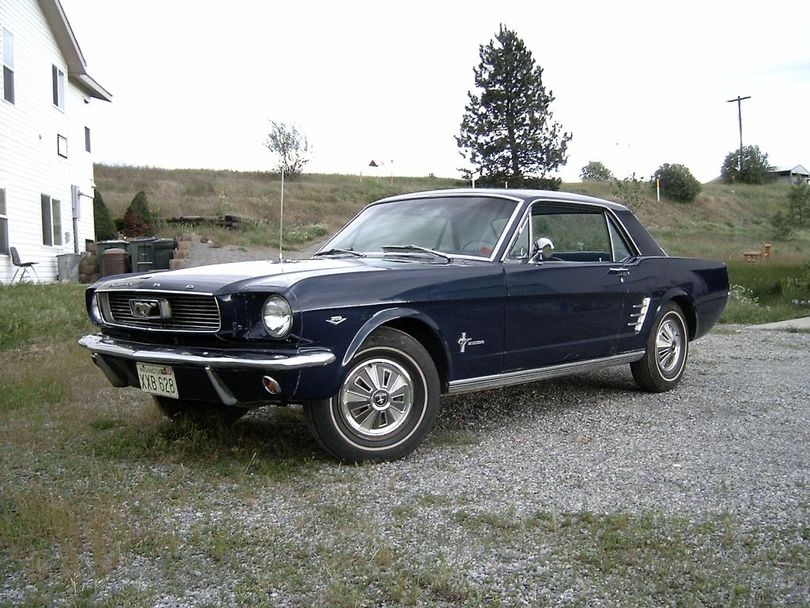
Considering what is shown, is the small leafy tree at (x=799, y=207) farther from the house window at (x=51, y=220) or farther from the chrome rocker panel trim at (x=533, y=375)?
the chrome rocker panel trim at (x=533, y=375)

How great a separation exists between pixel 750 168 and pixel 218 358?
7879 centimetres

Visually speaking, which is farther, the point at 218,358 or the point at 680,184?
the point at 680,184

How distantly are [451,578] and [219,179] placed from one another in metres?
40.5

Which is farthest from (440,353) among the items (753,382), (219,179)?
(219,179)

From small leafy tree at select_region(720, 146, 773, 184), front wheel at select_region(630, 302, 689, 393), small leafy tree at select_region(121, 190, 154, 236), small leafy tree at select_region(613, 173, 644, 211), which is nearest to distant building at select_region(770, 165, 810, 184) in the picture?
small leafy tree at select_region(720, 146, 773, 184)

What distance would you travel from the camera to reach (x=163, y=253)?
21141mm

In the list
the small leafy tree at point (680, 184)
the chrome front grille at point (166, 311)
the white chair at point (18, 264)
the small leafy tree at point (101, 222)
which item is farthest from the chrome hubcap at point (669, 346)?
the small leafy tree at point (680, 184)

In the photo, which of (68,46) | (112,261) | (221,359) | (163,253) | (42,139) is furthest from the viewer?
(163,253)

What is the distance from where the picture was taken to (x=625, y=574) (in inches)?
113

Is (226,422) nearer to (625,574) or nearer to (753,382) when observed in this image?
(625,574)

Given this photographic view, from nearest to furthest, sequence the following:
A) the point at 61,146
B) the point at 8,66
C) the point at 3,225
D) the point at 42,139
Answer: the point at 3,225 → the point at 8,66 → the point at 42,139 → the point at 61,146

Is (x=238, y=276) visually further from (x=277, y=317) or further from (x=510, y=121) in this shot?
(x=510, y=121)

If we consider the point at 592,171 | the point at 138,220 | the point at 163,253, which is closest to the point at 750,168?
the point at 592,171

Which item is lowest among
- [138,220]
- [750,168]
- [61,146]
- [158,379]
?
[158,379]
